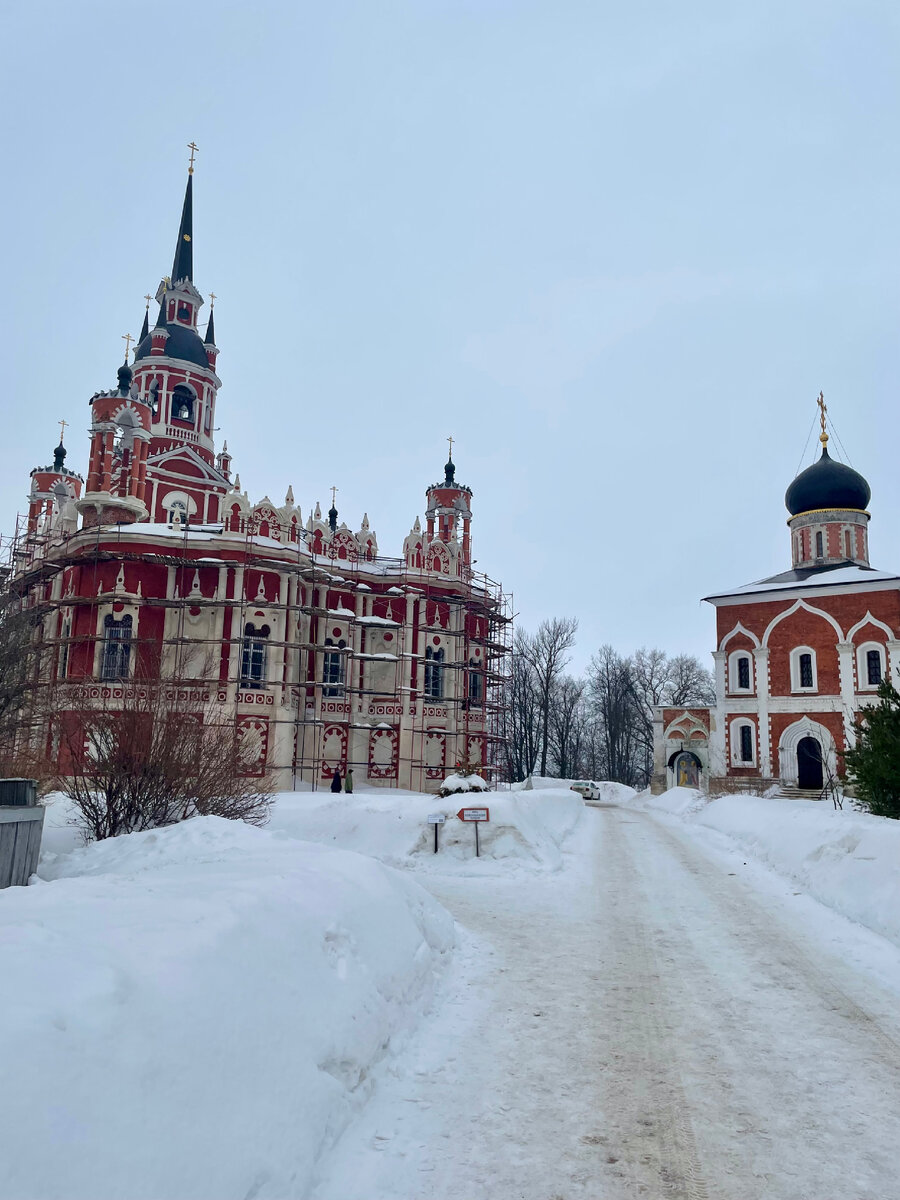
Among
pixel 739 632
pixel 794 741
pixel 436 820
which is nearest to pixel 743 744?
pixel 794 741

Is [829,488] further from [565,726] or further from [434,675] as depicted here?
[565,726]

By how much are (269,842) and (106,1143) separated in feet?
23.8

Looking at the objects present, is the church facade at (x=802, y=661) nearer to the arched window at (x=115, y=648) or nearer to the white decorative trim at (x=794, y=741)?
the white decorative trim at (x=794, y=741)

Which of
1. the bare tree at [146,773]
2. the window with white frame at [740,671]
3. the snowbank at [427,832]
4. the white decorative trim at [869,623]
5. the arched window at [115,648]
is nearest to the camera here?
the bare tree at [146,773]

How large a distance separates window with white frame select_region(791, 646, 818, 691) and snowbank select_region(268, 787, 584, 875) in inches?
848

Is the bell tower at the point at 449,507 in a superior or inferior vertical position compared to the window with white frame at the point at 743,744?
superior

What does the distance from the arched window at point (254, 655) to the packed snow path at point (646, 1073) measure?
22.6 meters

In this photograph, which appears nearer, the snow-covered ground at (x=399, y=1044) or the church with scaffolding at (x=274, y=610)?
the snow-covered ground at (x=399, y=1044)

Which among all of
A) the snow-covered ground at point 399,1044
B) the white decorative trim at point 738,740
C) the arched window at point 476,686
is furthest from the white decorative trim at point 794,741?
the snow-covered ground at point 399,1044

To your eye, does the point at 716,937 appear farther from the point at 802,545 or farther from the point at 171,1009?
the point at 802,545

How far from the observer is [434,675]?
37812 mm

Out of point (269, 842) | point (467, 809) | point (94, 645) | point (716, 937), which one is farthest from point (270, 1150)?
point (94, 645)

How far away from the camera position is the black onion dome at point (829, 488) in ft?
141

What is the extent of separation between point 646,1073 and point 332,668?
3077cm
